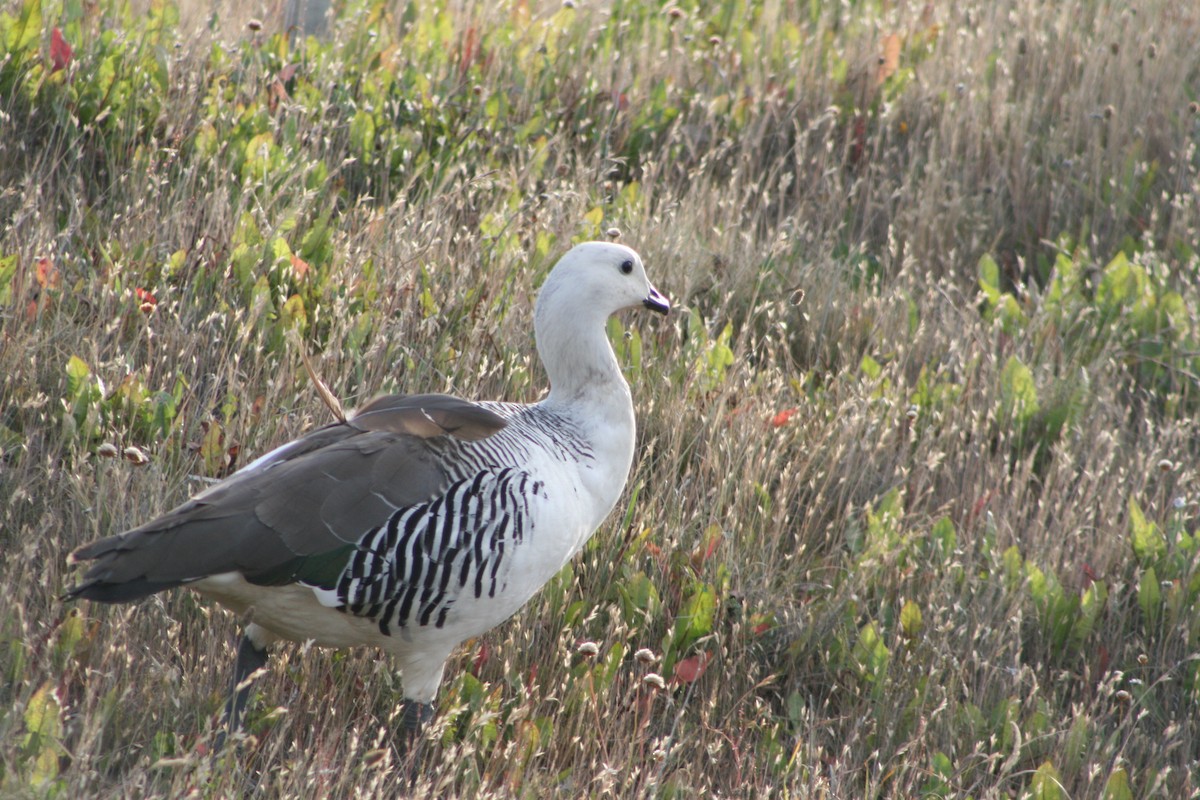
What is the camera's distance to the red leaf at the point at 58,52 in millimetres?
5438

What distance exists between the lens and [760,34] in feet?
26.3

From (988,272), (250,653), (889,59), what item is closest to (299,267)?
(250,653)

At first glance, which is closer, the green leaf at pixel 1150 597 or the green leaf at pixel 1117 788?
the green leaf at pixel 1117 788

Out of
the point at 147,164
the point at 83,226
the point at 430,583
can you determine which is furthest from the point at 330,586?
the point at 147,164

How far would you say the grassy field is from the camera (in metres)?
3.84

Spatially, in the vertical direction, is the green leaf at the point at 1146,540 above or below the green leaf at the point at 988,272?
below

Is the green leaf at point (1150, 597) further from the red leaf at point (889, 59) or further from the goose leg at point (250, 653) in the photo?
the red leaf at point (889, 59)

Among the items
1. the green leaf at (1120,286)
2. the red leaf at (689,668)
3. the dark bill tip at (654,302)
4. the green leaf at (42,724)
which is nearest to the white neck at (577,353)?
the dark bill tip at (654,302)

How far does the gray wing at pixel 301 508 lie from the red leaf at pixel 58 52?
269cm

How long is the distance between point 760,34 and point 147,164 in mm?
4112

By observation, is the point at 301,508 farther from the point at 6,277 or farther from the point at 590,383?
the point at 6,277

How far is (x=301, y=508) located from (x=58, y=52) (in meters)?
3.08

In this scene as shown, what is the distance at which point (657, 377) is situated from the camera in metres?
5.20

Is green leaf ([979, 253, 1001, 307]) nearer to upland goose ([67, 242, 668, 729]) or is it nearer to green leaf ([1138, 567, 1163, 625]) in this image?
green leaf ([1138, 567, 1163, 625])
